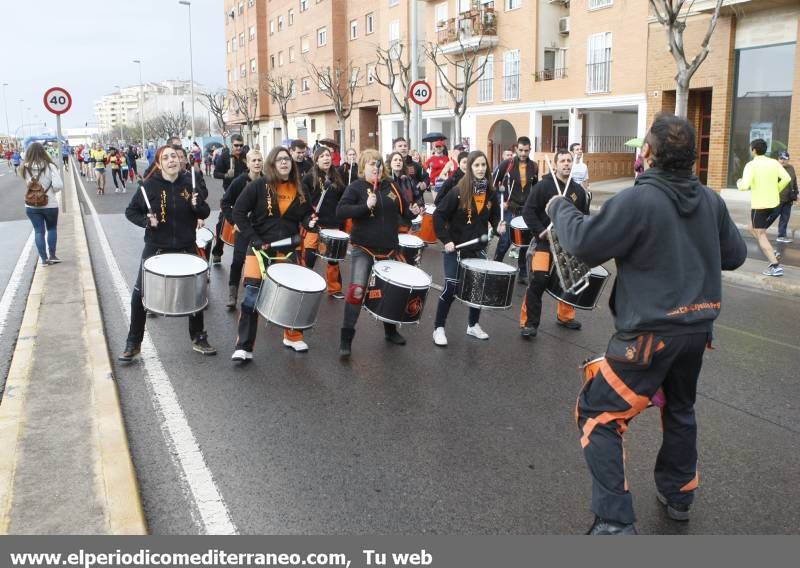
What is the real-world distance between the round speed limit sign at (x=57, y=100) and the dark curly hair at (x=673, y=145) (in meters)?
17.2

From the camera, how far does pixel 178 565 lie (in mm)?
3209

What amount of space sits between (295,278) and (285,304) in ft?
0.96

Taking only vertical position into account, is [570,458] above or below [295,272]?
below

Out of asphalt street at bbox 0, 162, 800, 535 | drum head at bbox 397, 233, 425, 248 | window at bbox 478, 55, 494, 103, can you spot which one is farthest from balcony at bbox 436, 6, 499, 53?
asphalt street at bbox 0, 162, 800, 535

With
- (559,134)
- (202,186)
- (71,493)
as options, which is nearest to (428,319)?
(202,186)

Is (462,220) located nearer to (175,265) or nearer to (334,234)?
(334,234)

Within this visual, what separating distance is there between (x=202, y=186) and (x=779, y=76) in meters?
18.7

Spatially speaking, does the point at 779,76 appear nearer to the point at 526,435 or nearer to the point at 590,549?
the point at 526,435

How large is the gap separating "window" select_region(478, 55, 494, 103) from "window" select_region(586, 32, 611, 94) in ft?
21.0

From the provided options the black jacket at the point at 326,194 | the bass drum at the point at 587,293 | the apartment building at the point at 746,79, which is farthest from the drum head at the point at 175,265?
the apartment building at the point at 746,79

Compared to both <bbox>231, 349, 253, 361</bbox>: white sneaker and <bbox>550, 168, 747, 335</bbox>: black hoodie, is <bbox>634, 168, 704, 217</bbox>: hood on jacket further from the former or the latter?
<bbox>231, 349, 253, 361</bbox>: white sneaker

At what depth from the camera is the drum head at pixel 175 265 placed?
6.00 m

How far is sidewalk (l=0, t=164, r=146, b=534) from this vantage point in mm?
3523

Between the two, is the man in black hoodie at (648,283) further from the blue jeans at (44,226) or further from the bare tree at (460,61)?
the bare tree at (460,61)
